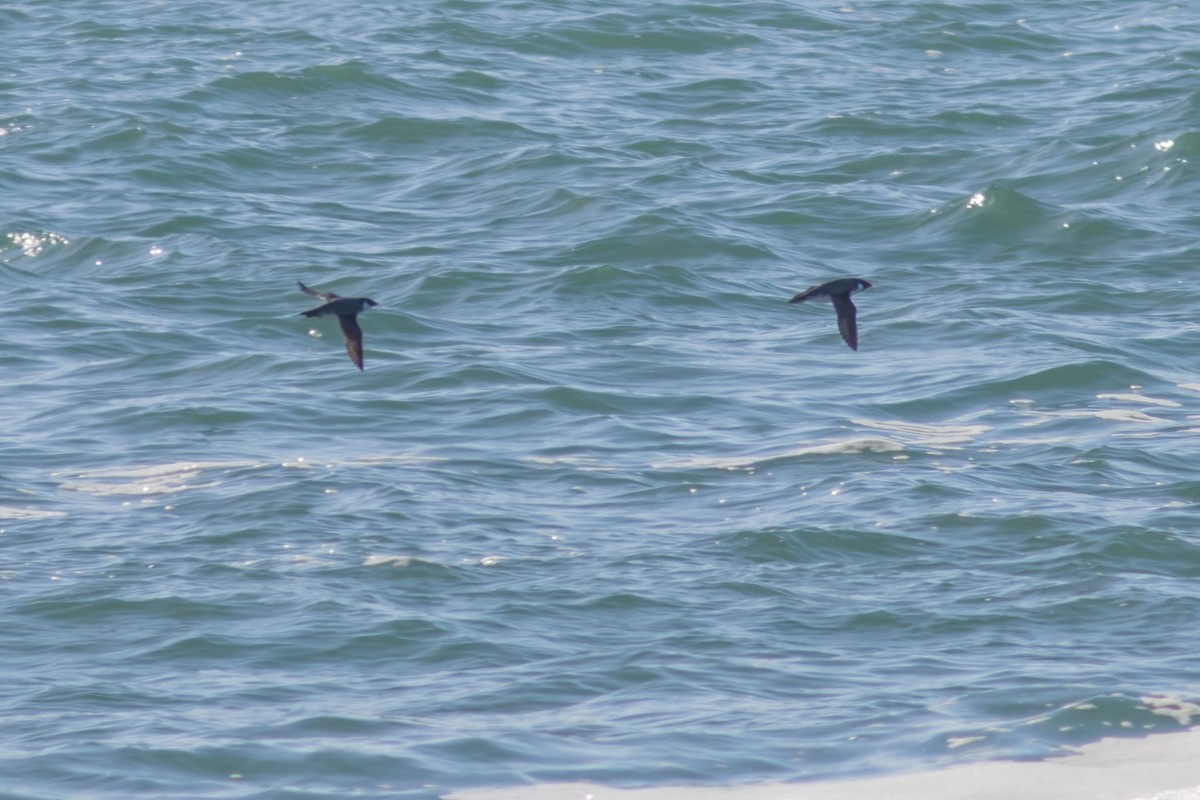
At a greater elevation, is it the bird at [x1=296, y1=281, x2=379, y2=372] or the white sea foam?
the bird at [x1=296, y1=281, x2=379, y2=372]

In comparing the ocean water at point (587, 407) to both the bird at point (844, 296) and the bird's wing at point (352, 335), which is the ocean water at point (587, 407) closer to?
the bird at point (844, 296)

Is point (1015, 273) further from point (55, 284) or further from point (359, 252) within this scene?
point (55, 284)

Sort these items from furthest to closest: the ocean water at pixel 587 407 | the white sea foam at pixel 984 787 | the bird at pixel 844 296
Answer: the bird at pixel 844 296 → the ocean water at pixel 587 407 → the white sea foam at pixel 984 787

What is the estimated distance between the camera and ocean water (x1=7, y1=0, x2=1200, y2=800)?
27.9 ft

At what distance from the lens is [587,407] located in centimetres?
1223

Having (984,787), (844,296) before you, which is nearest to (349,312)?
(844,296)

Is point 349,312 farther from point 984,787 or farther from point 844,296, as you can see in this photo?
point 984,787

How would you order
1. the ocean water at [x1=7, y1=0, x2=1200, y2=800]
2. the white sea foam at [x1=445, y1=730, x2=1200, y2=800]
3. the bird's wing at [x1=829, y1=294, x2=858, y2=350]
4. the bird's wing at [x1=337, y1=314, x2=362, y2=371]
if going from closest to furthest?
1. the white sea foam at [x1=445, y1=730, x2=1200, y2=800]
2. the ocean water at [x1=7, y1=0, x2=1200, y2=800]
3. the bird's wing at [x1=337, y1=314, x2=362, y2=371]
4. the bird's wing at [x1=829, y1=294, x2=858, y2=350]

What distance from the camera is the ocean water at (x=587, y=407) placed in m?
8.49

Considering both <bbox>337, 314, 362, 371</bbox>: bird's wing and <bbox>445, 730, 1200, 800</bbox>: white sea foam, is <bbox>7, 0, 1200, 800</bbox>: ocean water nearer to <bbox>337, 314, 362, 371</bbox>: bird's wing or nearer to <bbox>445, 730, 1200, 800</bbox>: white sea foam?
<bbox>445, 730, 1200, 800</bbox>: white sea foam

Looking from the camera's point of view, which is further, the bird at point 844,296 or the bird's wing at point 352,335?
the bird at point 844,296

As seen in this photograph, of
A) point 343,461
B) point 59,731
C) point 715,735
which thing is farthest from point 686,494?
point 59,731

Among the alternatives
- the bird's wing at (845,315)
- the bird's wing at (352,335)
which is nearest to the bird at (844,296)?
the bird's wing at (845,315)

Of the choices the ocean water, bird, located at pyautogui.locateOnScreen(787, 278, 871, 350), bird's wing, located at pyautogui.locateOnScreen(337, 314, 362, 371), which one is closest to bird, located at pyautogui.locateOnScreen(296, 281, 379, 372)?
bird's wing, located at pyautogui.locateOnScreen(337, 314, 362, 371)
